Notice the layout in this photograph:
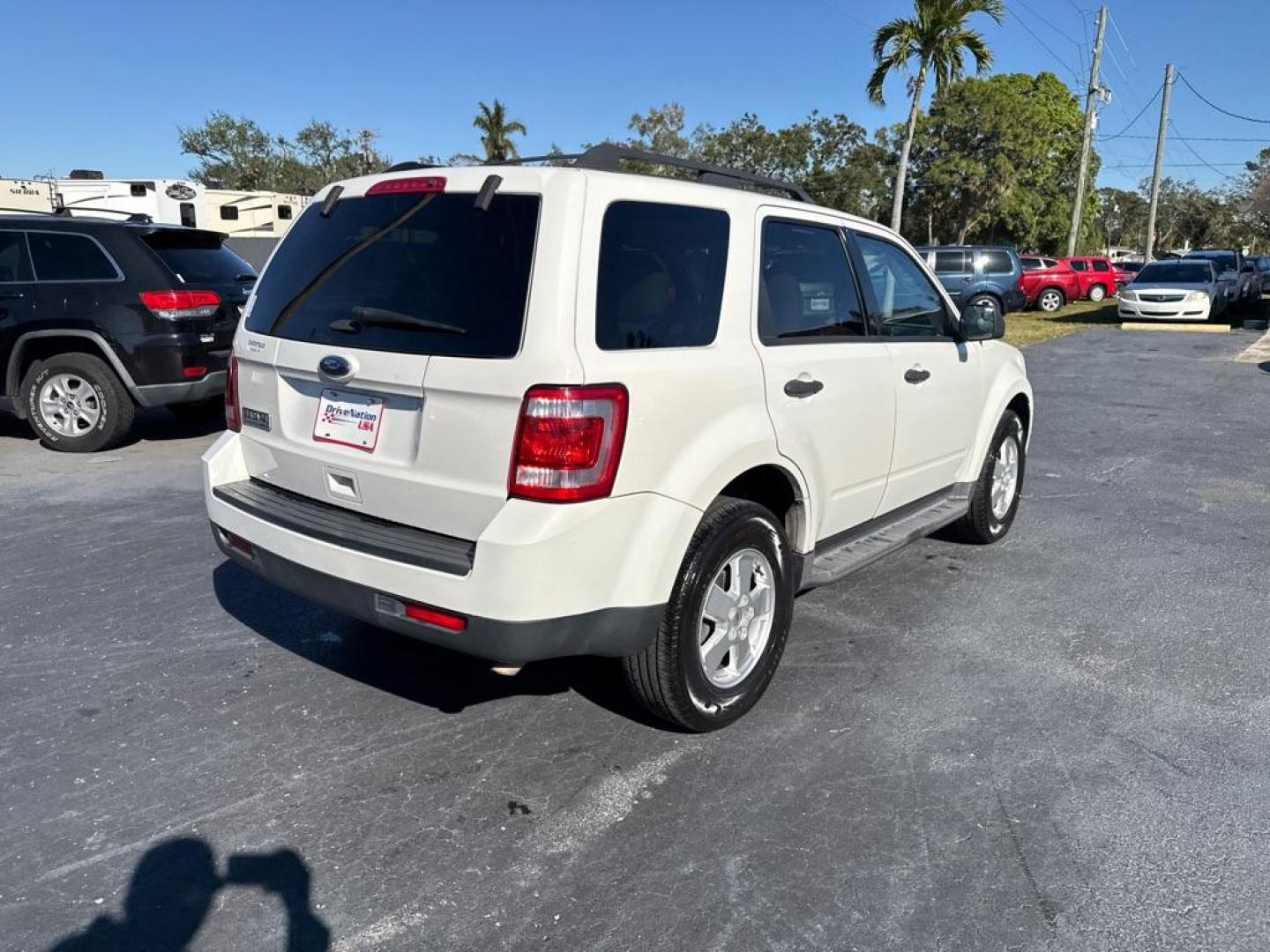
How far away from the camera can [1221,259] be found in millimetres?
26609

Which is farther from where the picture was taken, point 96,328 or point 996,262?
point 996,262

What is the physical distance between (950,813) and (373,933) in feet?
5.54

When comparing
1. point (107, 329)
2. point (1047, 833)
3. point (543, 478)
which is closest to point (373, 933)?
point (543, 478)

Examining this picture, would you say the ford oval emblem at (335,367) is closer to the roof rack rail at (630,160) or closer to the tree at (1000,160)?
the roof rack rail at (630,160)

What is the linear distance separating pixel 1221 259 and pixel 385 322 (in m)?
29.9

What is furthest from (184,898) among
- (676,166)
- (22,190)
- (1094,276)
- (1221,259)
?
(1094,276)

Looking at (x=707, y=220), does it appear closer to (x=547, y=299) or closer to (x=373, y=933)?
(x=547, y=299)

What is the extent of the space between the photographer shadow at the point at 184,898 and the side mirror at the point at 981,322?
3.85m

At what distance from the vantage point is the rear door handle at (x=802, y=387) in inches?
131

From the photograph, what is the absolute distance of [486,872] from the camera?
2.56 m

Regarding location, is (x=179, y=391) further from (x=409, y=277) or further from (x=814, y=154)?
(x=814, y=154)

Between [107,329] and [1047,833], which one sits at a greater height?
[107,329]

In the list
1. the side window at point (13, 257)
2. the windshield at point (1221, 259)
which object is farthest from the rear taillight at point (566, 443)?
the windshield at point (1221, 259)

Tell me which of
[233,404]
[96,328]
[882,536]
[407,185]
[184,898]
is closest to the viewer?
[184,898]
